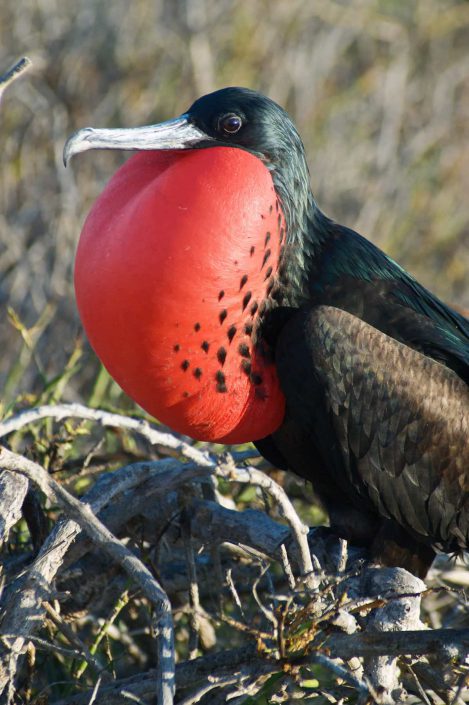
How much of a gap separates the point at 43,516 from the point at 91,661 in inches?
20.9

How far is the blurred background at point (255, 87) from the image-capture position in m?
4.95

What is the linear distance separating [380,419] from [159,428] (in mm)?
954

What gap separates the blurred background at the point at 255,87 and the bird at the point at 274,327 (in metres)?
1.83

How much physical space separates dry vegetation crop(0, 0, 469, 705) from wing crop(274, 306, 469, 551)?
22 centimetres

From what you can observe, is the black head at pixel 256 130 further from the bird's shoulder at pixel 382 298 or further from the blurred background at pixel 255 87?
the blurred background at pixel 255 87

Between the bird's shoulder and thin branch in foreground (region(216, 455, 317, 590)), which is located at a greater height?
the bird's shoulder

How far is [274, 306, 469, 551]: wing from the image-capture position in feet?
8.98

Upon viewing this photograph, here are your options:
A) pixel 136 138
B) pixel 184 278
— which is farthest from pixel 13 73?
pixel 184 278

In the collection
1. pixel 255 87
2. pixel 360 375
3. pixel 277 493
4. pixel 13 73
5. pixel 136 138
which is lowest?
pixel 277 493

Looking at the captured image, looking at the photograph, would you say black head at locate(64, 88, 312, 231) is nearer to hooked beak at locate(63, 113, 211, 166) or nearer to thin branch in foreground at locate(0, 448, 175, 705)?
hooked beak at locate(63, 113, 211, 166)

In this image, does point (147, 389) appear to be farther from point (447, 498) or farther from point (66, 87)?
point (66, 87)

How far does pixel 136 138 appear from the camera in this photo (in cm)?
260

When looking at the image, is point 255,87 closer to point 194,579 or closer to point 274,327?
point 274,327

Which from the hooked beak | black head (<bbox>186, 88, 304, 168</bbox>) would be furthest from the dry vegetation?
black head (<bbox>186, 88, 304, 168</bbox>)
